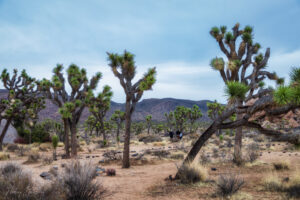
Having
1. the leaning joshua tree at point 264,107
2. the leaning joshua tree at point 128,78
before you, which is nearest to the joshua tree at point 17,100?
the leaning joshua tree at point 128,78

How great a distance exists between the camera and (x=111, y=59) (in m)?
13.4

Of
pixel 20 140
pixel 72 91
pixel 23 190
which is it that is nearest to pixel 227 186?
pixel 23 190

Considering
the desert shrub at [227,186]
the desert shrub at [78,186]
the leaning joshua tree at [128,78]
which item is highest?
the leaning joshua tree at [128,78]

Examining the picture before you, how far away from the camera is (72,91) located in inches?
711

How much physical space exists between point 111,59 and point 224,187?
9.34 meters

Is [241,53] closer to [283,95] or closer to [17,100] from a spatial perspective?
[283,95]

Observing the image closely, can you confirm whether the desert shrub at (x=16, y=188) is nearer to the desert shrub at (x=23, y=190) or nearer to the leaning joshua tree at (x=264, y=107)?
the desert shrub at (x=23, y=190)

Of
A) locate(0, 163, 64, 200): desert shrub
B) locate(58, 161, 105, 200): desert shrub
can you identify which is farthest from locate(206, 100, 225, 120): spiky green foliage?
locate(0, 163, 64, 200): desert shrub

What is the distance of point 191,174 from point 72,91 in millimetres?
12618

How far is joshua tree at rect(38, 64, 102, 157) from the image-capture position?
→ 17406mm

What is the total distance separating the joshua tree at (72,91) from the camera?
17.4 metres

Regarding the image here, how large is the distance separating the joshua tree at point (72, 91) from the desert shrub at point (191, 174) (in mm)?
10900

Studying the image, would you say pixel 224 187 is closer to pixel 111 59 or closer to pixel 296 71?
pixel 296 71

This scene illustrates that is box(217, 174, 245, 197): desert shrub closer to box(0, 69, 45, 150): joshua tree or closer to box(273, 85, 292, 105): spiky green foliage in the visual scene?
box(273, 85, 292, 105): spiky green foliage
